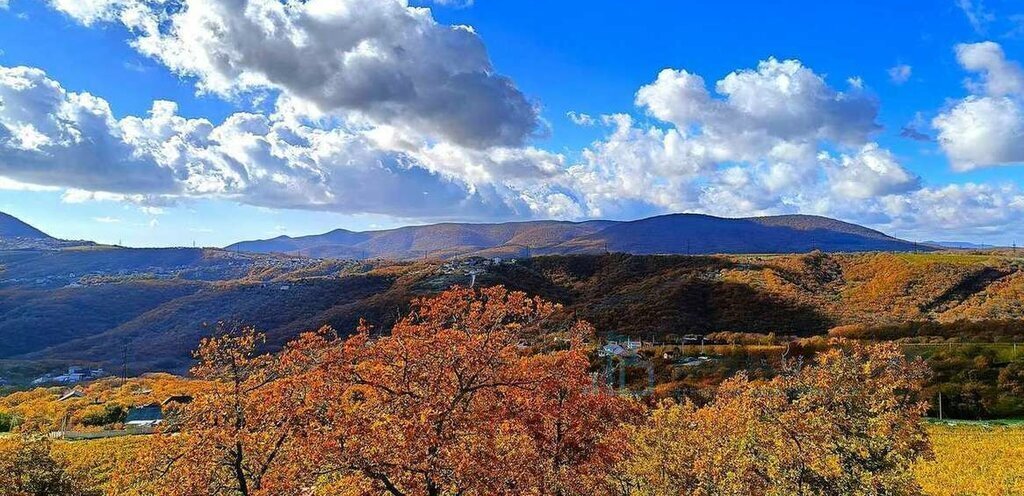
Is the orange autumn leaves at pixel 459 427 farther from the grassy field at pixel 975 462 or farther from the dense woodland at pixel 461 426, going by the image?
the grassy field at pixel 975 462

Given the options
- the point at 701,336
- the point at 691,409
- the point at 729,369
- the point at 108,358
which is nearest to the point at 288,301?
the point at 108,358

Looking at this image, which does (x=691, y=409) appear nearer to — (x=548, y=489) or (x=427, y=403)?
(x=548, y=489)

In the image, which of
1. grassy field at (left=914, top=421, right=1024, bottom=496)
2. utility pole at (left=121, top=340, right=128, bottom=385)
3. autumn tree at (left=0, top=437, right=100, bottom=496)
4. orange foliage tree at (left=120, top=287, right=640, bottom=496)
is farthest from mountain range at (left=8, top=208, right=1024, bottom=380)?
orange foliage tree at (left=120, top=287, right=640, bottom=496)

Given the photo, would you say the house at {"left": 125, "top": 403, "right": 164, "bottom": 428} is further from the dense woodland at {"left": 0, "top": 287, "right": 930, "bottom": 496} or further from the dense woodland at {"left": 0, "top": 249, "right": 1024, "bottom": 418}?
the dense woodland at {"left": 0, "top": 287, "right": 930, "bottom": 496}

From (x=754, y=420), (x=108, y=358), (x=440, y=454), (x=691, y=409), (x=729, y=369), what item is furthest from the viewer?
(x=108, y=358)

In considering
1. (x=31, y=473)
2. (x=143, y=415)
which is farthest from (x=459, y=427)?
(x=143, y=415)

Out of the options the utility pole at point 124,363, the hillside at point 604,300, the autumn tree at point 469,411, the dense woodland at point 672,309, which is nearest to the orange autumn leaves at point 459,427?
the autumn tree at point 469,411
